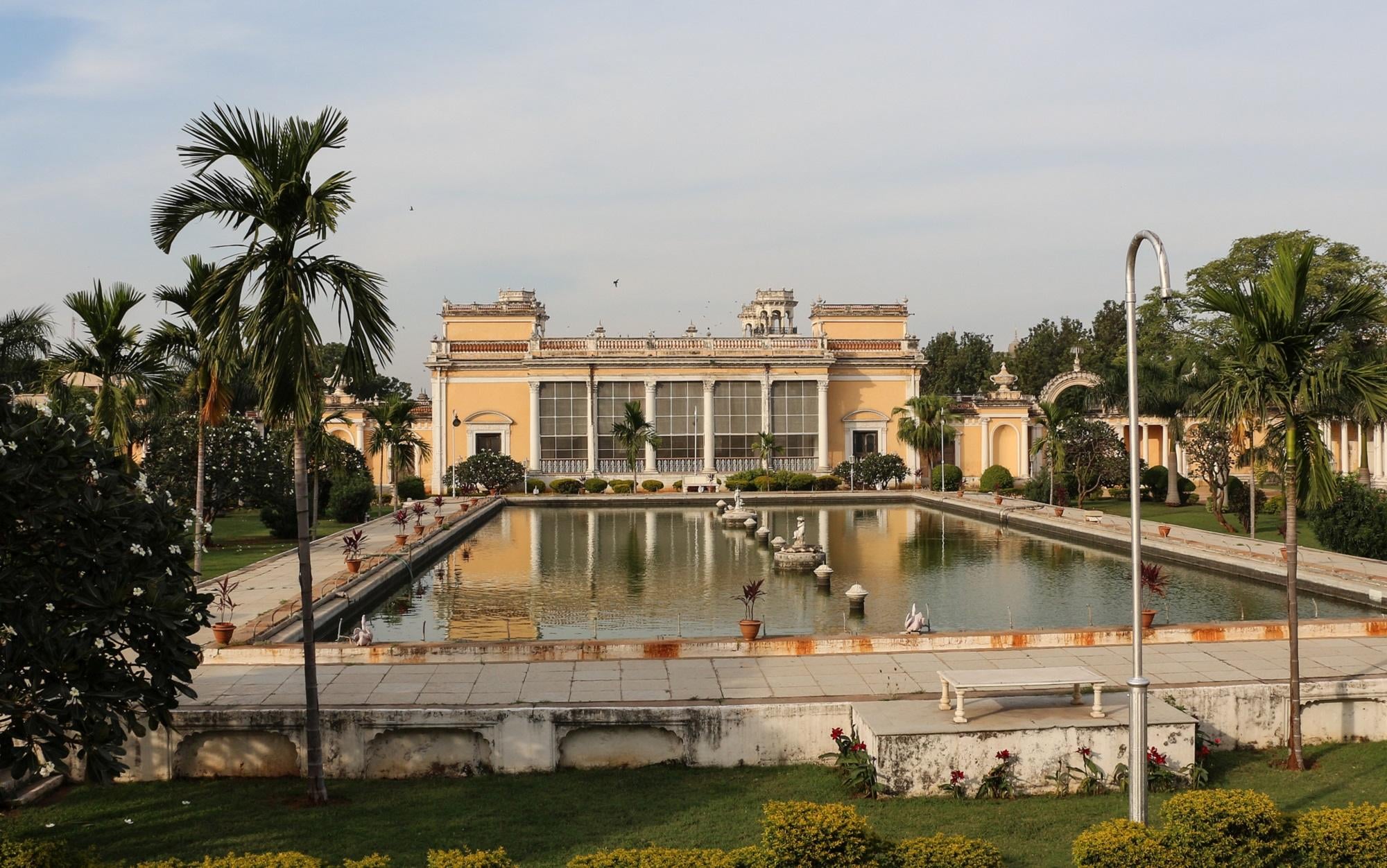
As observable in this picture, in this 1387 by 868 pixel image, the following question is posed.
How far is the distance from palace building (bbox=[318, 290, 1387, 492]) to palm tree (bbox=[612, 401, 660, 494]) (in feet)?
1.34

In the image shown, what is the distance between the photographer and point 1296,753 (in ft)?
32.3

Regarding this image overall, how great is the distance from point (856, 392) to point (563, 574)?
101ft

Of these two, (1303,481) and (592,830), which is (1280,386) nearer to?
(1303,481)

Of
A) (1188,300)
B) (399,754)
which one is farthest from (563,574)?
(1188,300)

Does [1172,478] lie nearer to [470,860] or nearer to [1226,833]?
[1226,833]

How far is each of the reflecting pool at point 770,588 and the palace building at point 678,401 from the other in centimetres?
1792

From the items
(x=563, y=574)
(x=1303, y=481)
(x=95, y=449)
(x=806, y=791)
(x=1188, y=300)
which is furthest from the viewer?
(x=1188, y=300)

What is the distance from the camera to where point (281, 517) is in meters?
29.1

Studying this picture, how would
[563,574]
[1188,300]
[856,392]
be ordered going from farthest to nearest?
[856,392] < [1188,300] < [563,574]

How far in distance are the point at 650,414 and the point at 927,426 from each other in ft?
38.4

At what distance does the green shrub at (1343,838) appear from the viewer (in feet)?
22.9

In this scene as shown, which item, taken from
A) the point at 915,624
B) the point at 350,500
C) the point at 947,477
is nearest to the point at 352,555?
the point at 915,624

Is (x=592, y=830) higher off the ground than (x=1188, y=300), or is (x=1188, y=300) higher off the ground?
(x=1188, y=300)

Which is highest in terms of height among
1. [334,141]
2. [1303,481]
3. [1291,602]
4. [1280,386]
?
[334,141]
